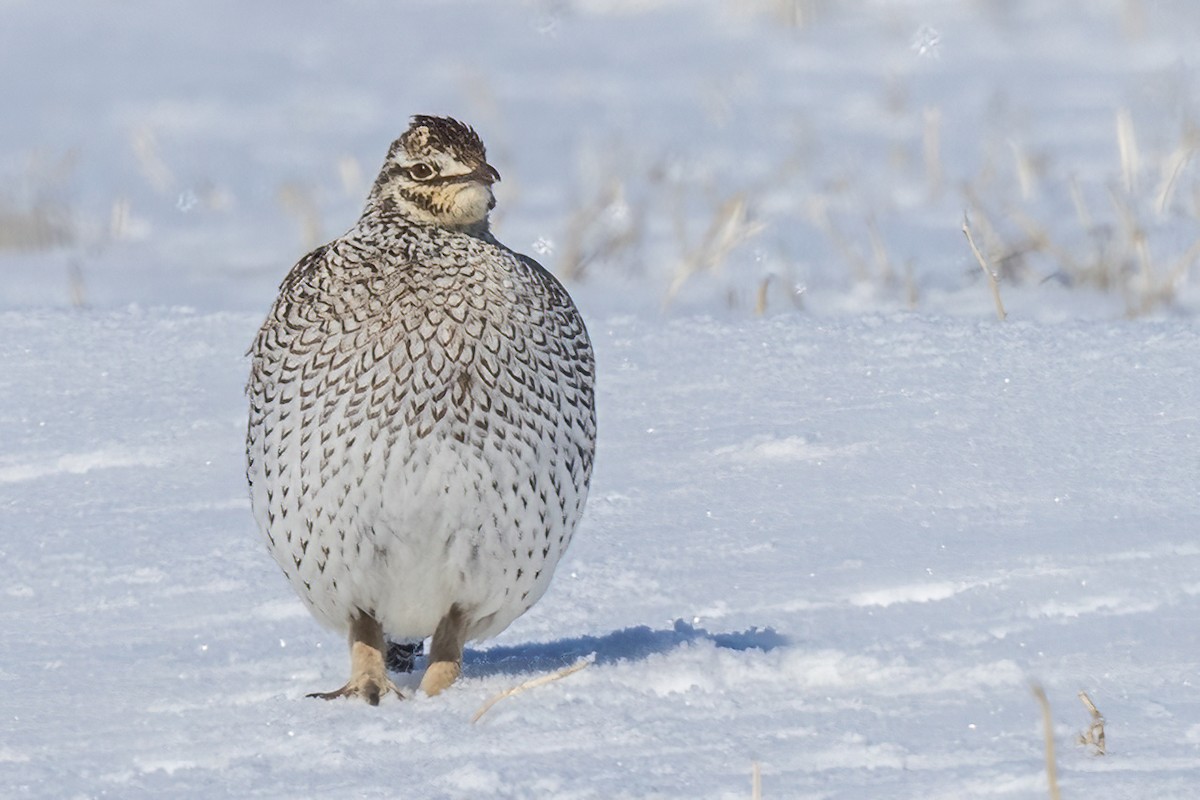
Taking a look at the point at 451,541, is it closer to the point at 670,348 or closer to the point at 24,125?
the point at 670,348

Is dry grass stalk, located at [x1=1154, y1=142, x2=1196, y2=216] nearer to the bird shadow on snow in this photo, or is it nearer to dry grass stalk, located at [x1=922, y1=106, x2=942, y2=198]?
dry grass stalk, located at [x1=922, y1=106, x2=942, y2=198]

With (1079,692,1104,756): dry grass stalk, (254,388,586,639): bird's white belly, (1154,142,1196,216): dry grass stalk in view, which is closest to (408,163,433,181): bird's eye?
(254,388,586,639): bird's white belly

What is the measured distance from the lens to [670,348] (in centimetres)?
587

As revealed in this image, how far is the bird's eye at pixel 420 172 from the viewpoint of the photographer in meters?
3.96

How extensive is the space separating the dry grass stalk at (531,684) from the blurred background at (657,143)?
112 inches

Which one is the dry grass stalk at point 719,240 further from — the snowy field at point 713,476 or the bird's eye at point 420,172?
the bird's eye at point 420,172

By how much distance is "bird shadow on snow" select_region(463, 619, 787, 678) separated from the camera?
3789mm

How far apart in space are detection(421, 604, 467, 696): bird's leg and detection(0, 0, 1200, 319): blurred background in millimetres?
2670

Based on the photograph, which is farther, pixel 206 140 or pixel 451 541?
pixel 206 140

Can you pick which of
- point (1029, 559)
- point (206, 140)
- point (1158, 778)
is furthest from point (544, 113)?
point (1158, 778)

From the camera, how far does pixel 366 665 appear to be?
12.4ft

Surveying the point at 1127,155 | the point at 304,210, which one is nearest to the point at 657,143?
the point at 304,210

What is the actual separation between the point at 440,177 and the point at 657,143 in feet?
21.4

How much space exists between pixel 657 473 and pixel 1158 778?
2095 millimetres
